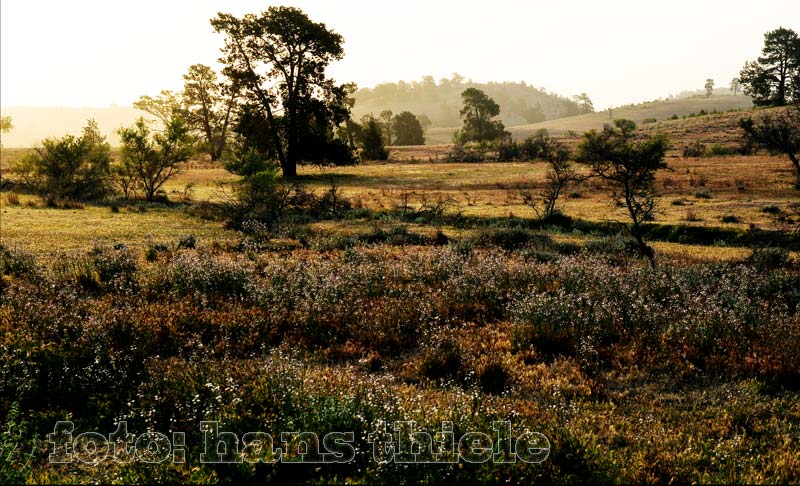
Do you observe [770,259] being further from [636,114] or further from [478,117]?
[636,114]

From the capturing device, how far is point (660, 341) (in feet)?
28.6

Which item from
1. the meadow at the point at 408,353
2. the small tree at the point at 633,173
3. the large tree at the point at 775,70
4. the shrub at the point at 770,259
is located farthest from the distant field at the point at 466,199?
the large tree at the point at 775,70

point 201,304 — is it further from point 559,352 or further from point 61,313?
point 559,352

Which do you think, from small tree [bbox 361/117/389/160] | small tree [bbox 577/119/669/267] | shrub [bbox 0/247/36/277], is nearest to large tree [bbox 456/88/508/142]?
small tree [bbox 361/117/389/160]

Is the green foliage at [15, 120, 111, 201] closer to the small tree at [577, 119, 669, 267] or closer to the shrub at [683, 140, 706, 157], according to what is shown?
the small tree at [577, 119, 669, 267]

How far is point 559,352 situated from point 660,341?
1773 millimetres

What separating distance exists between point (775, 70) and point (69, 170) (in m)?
96.3

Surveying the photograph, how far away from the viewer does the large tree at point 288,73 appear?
1706 inches

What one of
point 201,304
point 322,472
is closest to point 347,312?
point 201,304

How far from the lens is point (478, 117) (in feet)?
332

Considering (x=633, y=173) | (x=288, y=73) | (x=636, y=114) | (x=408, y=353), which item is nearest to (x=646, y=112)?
(x=636, y=114)

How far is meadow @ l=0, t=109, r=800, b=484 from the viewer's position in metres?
5.32

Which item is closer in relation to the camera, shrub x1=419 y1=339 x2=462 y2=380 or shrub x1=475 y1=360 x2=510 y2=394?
shrub x1=475 y1=360 x2=510 y2=394

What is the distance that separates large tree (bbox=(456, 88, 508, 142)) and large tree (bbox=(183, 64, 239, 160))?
4284cm
